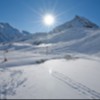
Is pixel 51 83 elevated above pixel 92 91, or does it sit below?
above

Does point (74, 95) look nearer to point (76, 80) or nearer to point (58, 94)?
point (58, 94)

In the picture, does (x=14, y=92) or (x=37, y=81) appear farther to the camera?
(x=37, y=81)

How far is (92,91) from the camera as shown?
42.1 ft

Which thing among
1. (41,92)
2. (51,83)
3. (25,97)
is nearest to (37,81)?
(51,83)

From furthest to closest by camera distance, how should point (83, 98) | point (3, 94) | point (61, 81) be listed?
point (61, 81), point (3, 94), point (83, 98)

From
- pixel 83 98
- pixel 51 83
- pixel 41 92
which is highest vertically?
pixel 51 83

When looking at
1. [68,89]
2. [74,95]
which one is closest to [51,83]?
[68,89]

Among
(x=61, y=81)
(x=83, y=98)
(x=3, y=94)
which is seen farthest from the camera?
(x=61, y=81)

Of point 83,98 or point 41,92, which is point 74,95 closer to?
point 83,98

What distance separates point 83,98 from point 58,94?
1834 mm

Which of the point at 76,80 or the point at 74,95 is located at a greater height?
the point at 76,80

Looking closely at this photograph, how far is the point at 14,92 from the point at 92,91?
18.1 feet

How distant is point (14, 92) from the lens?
42.3ft

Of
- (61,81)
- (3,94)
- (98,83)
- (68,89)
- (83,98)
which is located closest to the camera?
(83,98)
